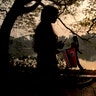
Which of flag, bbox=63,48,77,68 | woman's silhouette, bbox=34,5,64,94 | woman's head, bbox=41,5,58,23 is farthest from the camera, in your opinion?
flag, bbox=63,48,77,68

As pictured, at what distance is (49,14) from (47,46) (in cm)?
51

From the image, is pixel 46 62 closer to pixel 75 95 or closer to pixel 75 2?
pixel 75 95

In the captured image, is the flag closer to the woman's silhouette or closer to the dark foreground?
the dark foreground

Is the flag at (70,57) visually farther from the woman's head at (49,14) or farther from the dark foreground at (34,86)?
the woman's head at (49,14)

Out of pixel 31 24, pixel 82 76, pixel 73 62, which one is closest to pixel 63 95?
pixel 73 62

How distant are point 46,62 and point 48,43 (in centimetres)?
29

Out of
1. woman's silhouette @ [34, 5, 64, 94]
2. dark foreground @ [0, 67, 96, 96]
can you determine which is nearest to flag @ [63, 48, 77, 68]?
dark foreground @ [0, 67, 96, 96]

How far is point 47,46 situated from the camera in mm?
3904

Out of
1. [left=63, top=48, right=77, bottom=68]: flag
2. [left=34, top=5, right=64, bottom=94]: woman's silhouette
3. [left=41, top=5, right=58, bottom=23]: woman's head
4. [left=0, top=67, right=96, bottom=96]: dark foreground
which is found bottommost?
[left=0, top=67, right=96, bottom=96]: dark foreground

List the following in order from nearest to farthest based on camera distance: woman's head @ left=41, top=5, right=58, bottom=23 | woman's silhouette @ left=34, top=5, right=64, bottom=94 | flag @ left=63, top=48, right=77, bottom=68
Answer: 1. woman's silhouette @ left=34, top=5, right=64, bottom=94
2. woman's head @ left=41, top=5, right=58, bottom=23
3. flag @ left=63, top=48, right=77, bottom=68

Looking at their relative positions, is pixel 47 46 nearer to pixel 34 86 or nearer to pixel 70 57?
pixel 70 57

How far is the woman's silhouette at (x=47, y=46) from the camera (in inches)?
152

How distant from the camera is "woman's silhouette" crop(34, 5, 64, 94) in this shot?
386 centimetres

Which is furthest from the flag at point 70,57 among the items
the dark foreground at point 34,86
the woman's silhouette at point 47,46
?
the woman's silhouette at point 47,46
